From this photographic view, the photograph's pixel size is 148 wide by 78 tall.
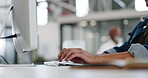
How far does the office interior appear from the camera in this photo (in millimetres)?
6988

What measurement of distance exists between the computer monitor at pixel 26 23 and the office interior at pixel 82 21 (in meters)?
5.27

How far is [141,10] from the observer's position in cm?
666

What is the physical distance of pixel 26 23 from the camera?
1.17 metres

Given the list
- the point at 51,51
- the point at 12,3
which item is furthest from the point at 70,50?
the point at 51,51

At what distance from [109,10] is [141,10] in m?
1.07

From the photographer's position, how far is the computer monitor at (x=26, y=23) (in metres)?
1.17

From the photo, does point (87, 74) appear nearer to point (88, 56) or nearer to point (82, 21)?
point (88, 56)

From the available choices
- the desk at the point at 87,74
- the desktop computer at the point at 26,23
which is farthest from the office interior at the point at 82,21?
the desk at the point at 87,74

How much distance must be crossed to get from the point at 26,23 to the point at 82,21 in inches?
254

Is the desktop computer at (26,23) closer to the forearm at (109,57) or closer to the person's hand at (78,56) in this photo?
the person's hand at (78,56)

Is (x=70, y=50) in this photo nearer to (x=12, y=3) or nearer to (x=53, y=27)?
(x=12, y=3)

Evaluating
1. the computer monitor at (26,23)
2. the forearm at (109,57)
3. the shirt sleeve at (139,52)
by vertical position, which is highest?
the computer monitor at (26,23)

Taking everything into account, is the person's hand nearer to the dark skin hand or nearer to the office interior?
the dark skin hand

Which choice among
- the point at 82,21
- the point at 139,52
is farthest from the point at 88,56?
the point at 82,21
